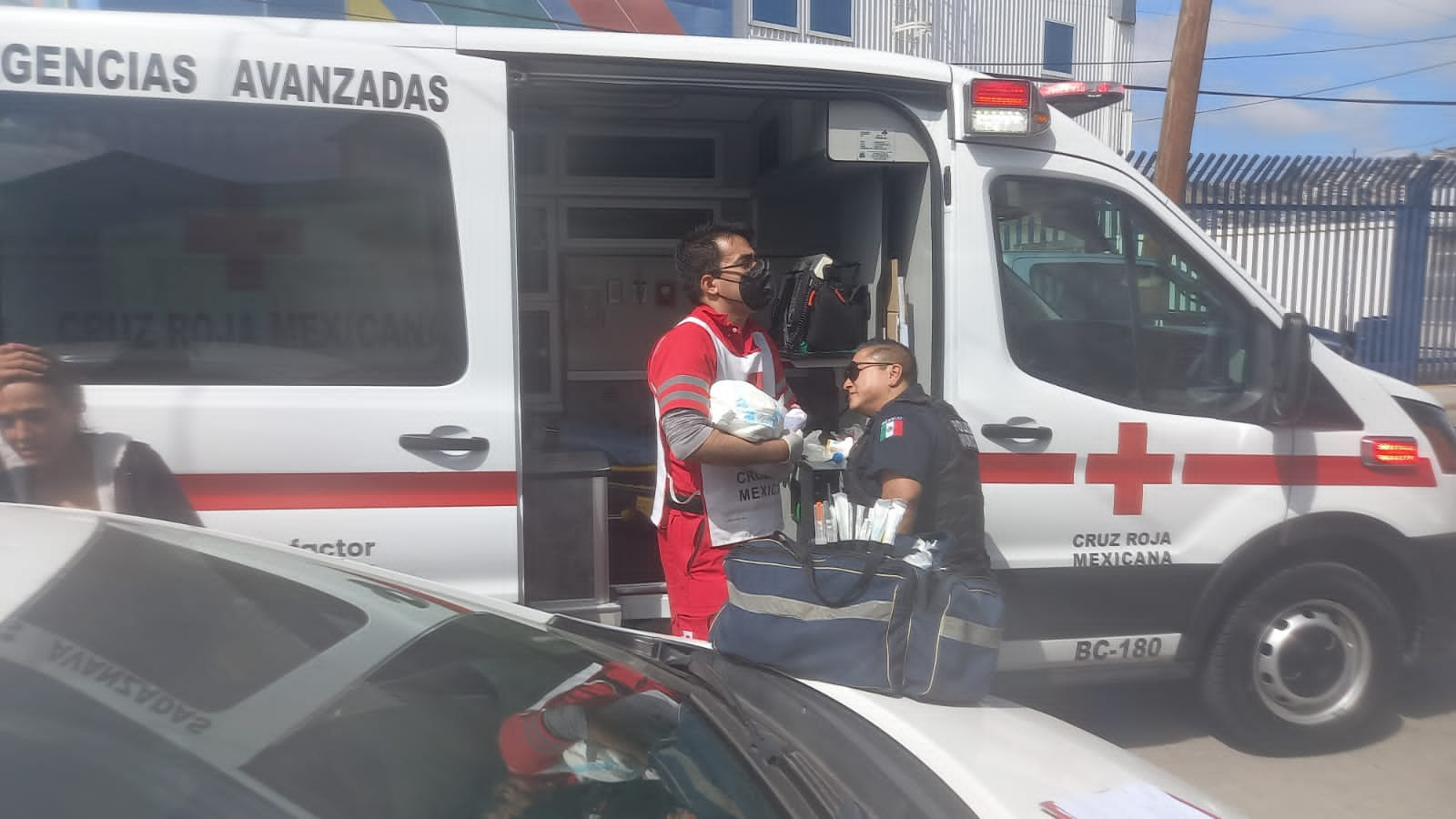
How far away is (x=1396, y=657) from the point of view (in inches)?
151

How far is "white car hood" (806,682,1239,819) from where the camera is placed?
1810 mm

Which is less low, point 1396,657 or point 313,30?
point 313,30

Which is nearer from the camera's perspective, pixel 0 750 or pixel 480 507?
pixel 0 750

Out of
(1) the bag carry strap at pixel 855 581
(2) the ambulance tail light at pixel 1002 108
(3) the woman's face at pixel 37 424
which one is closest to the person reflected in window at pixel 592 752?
(1) the bag carry strap at pixel 855 581

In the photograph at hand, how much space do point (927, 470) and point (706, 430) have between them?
635mm

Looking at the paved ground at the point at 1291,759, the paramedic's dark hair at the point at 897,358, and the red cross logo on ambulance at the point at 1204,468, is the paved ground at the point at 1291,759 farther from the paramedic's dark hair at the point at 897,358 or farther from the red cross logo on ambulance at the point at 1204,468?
the paramedic's dark hair at the point at 897,358

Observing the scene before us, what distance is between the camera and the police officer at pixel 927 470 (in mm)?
2982

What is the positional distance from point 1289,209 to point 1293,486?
28.0 ft

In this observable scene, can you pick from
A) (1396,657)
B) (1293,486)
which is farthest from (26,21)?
(1396,657)

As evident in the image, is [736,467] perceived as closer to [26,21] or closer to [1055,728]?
[1055,728]

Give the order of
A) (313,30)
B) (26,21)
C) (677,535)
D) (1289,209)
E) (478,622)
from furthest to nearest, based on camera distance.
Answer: (1289,209) < (677,535) < (313,30) < (26,21) < (478,622)

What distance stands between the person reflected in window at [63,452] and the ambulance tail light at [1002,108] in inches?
102

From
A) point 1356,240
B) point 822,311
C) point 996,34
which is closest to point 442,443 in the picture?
point 822,311

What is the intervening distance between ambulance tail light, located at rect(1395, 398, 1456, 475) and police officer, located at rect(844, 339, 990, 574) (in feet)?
5.84
